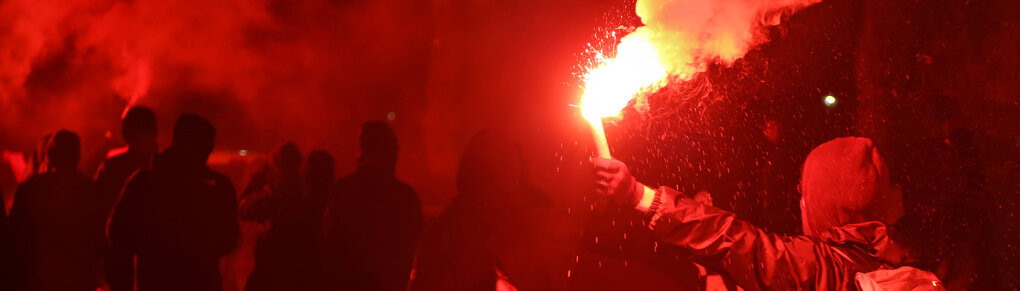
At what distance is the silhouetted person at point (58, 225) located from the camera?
3089 millimetres

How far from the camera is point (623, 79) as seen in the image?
8.20 ft

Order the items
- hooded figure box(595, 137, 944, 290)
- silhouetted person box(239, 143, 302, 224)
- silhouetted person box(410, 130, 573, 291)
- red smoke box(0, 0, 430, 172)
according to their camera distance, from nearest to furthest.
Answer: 1. hooded figure box(595, 137, 944, 290)
2. silhouetted person box(410, 130, 573, 291)
3. silhouetted person box(239, 143, 302, 224)
4. red smoke box(0, 0, 430, 172)

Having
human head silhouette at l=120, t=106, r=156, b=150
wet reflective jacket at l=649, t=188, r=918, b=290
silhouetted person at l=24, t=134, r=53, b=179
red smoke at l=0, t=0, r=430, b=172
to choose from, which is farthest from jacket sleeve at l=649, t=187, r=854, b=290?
silhouetted person at l=24, t=134, r=53, b=179

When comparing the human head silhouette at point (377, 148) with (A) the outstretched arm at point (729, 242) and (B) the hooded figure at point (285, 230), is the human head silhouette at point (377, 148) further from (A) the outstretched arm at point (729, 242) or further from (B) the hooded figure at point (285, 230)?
(A) the outstretched arm at point (729, 242)

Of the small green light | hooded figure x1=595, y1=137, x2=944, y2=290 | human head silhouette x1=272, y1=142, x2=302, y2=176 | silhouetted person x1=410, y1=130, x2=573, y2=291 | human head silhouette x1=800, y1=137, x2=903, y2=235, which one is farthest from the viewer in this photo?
the small green light

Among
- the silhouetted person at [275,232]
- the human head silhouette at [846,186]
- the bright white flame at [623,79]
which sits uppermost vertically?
the bright white flame at [623,79]

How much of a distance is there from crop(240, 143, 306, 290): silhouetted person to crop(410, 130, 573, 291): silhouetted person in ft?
2.65

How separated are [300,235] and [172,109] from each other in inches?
47.0

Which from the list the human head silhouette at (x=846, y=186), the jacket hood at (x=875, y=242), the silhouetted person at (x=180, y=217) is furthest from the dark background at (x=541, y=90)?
the jacket hood at (x=875, y=242)

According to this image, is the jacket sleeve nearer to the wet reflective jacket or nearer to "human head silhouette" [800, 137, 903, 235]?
the wet reflective jacket

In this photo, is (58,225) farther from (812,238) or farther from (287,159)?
(812,238)

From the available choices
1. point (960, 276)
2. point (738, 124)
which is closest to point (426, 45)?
point (738, 124)

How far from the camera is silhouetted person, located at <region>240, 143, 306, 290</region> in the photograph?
10.4 feet

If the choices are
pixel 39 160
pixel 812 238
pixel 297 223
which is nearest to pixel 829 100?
pixel 812 238
